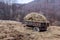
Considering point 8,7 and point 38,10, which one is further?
point 38,10

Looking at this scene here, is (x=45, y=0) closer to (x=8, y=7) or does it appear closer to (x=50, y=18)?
(x=50, y=18)

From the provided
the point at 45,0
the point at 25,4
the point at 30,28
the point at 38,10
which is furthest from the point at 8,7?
the point at 30,28

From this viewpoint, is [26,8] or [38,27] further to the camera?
[26,8]

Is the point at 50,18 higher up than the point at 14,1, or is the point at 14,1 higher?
the point at 14,1

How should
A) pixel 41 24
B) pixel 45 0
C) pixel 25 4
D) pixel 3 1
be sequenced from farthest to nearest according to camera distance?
pixel 45 0 < pixel 25 4 < pixel 3 1 < pixel 41 24

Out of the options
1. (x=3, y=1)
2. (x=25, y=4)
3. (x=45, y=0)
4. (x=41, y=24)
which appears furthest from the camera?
(x=45, y=0)

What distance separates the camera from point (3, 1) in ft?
36.1

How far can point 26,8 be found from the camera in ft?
39.6

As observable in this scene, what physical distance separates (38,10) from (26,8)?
113cm

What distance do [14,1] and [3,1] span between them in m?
0.93

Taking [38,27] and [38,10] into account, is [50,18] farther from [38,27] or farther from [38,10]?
[38,27]

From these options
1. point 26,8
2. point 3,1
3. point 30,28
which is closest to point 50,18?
point 26,8

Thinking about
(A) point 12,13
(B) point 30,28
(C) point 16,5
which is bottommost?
(B) point 30,28

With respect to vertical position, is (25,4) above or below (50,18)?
above
